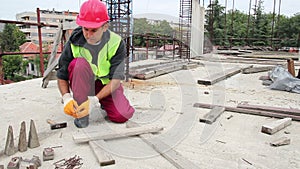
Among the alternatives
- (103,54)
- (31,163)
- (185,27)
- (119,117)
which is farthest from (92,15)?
(185,27)

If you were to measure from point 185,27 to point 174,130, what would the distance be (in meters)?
11.3

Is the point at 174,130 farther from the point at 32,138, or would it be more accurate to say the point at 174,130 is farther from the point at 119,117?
the point at 32,138

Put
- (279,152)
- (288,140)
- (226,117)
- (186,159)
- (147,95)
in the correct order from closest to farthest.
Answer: (186,159), (279,152), (288,140), (226,117), (147,95)

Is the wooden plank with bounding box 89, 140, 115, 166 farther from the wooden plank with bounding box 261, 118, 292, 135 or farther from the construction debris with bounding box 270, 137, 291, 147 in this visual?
the wooden plank with bounding box 261, 118, 292, 135

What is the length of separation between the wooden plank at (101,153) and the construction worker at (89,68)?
0.39 metres

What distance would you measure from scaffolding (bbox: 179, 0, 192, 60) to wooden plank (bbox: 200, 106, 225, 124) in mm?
8415

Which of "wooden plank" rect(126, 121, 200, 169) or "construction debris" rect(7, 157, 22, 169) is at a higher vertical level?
"construction debris" rect(7, 157, 22, 169)

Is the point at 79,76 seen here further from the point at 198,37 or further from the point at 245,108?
the point at 198,37

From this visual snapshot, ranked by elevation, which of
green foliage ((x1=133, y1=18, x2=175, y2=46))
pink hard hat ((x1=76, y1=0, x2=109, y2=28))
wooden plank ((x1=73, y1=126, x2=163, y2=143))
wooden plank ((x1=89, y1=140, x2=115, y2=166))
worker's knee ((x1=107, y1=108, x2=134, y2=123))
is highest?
green foliage ((x1=133, y1=18, x2=175, y2=46))

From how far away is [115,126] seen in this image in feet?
8.41

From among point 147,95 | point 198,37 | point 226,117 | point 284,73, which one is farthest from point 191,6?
point 226,117

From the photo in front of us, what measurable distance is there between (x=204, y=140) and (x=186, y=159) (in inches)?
18.6

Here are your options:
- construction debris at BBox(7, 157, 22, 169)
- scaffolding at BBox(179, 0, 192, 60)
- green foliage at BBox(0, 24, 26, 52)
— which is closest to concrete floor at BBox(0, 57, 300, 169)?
construction debris at BBox(7, 157, 22, 169)

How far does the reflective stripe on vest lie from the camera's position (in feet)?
7.99
